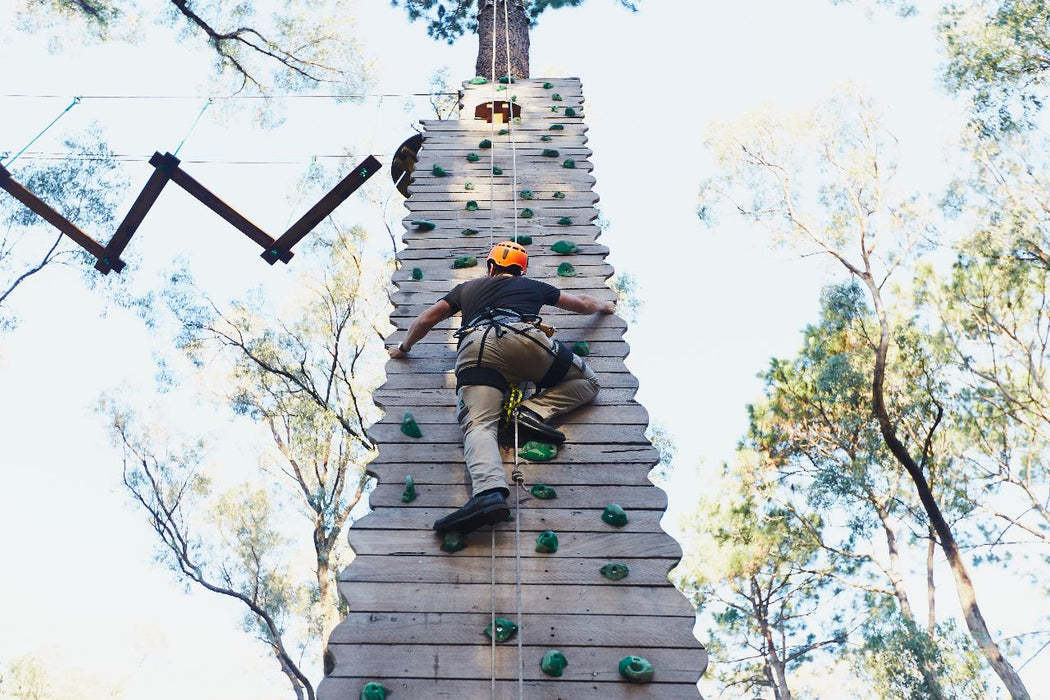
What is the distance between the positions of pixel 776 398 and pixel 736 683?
12.1 ft

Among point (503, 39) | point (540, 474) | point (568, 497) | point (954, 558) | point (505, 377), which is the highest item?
point (503, 39)

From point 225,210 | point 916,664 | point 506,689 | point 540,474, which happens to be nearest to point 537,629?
point 506,689

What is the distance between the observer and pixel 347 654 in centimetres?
256

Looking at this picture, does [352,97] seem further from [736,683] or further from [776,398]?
[736,683]

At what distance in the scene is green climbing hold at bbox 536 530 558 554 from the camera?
2848 millimetres

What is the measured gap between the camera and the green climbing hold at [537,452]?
319 cm

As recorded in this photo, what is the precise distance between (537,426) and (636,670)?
1.00m

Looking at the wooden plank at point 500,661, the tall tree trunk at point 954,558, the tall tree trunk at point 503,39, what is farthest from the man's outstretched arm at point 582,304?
the tall tree trunk at point 954,558

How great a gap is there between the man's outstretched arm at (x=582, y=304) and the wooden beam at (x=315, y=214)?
2.35m

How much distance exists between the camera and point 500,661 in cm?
253

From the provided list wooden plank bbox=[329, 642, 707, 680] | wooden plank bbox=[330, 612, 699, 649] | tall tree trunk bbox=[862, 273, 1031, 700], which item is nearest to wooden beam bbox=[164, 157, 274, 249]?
wooden plank bbox=[330, 612, 699, 649]

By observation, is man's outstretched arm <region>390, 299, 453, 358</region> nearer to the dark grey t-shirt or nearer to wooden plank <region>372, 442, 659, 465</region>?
the dark grey t-shirt

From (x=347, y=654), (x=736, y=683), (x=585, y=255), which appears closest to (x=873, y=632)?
(x=736, y=683)

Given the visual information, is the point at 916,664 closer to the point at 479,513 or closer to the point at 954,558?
the point at 954,558
